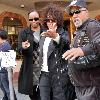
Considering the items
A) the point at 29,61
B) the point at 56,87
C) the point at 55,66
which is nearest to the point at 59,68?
the point at 55,66

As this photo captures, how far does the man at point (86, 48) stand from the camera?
2796 mm

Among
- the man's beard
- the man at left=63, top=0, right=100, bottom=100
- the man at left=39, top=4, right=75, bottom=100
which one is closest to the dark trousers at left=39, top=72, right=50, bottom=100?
the man at left=39, top=4, right=75, bottom=100

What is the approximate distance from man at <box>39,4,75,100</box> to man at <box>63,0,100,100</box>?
3.16ft

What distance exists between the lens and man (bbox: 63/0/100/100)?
2796mm

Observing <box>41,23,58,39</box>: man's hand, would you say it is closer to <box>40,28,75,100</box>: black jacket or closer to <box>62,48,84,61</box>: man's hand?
<box>40,28,75,100</box>: black jacket

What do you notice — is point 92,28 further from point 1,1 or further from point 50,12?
point 1,1

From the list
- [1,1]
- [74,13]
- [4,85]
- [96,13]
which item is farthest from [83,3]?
[96,13]

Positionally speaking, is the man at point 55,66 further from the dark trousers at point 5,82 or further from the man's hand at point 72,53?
the dark trousers at point 5,82

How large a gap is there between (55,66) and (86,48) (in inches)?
58.0

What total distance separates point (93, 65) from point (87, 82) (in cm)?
20

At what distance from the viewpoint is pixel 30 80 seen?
439cm

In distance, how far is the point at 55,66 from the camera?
4129 millimetres

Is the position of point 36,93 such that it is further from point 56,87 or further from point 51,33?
point 51,33

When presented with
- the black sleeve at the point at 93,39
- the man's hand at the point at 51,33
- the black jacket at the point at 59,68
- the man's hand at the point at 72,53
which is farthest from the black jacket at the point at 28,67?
the man's hand at the point at 72,53
